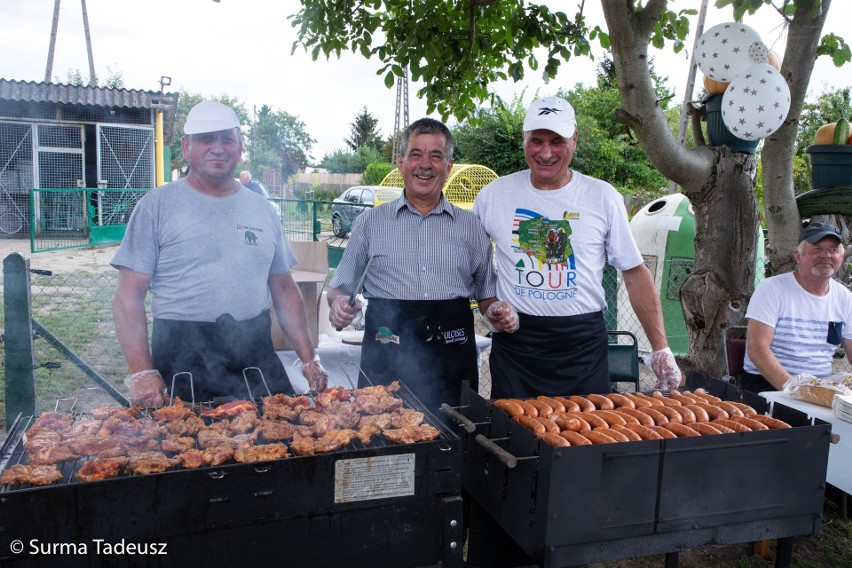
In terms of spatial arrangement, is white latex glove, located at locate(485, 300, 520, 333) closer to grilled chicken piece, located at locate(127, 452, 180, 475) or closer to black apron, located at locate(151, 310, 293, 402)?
black apron, located at locate(151, 310, 293, 402)

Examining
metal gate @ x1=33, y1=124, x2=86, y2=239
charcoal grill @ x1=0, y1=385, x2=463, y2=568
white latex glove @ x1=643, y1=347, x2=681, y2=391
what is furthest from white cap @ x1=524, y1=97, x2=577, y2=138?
metal gate @ x1=33, y1=124, x2=86, y2=239

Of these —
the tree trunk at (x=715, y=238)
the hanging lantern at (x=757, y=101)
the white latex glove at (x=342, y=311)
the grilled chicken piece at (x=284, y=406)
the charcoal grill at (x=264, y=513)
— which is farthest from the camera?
the tree trunk at (x=715, y=238)

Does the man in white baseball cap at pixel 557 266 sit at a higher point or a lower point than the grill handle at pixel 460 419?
higher

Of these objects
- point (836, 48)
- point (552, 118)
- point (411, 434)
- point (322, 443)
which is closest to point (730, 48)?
point (836, 48)

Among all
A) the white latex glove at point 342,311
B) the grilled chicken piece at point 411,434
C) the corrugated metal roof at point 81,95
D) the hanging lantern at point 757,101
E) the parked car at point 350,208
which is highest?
the corrugated metal roof at point 81,95

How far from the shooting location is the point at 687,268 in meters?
7.51

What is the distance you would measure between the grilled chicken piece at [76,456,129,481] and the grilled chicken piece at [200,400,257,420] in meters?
0.49

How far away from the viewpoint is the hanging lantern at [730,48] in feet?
15.5

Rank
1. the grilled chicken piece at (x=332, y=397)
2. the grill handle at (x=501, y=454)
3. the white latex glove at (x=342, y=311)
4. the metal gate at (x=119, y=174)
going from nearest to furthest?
the grill handle at (x=501, y=454) → the grilled chicken piece at (x=332, y=397) → the white latex glove at (x=342, y=311) → the metal gate at (x=119, y=174)

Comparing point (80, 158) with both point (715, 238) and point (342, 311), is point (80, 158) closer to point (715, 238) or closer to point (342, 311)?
point (342, 311)

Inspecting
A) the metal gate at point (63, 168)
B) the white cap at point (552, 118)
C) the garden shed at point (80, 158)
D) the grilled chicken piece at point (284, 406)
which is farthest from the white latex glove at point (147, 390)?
the metal gate at point (63, 168)

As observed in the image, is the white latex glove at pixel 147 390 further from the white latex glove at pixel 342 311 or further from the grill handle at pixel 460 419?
the grill handle at pixel 460 419

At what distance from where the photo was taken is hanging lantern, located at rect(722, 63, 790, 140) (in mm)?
4426

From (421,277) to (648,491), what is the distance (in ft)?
4.83
